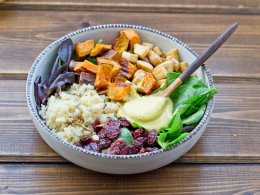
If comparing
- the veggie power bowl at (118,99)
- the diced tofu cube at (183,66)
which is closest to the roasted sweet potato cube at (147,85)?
the veggie power bowl at (118,99)

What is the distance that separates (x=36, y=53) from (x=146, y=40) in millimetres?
339

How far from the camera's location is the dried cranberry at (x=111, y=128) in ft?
3.74

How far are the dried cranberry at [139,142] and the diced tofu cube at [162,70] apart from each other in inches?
9.8

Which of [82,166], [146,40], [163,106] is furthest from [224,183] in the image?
[146,40]

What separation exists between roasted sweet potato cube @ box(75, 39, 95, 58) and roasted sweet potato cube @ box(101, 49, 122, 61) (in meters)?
0.04

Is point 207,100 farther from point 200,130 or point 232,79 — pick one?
point 232,79

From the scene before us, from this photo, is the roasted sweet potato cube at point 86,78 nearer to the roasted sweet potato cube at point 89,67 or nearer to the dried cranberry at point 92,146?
the roasted sweet potato cube at point 89,67

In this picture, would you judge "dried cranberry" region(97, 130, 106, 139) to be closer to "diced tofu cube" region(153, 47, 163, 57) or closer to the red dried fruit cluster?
the red dried fruit cluster

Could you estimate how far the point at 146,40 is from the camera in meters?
1.44

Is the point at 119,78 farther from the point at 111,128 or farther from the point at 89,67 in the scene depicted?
the point at 111,128

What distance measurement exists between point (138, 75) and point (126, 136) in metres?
0.24

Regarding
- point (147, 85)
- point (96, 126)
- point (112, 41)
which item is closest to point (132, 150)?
point (96, 126)

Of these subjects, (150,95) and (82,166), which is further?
(150,95)

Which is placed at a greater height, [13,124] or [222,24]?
[222,24]
